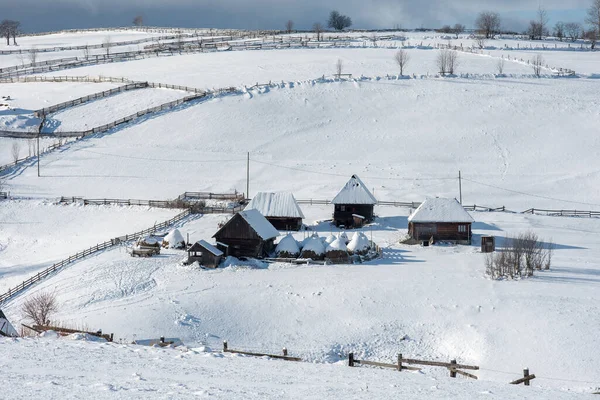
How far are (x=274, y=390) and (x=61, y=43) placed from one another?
146m

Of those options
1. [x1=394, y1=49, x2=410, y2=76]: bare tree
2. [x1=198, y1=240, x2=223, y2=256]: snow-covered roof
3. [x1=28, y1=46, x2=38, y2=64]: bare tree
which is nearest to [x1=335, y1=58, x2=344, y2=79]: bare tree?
[x1=394, y1=49, x2=410, y2=76]: bare tree

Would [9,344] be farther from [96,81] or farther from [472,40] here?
[472,40]

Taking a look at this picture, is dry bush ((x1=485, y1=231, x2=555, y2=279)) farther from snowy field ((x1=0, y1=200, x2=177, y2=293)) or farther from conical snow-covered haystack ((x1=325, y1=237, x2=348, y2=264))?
snowy field ((x1=0, y1=200, x2=177, y2=293))

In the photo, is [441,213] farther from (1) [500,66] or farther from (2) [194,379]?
(1) [500,66]

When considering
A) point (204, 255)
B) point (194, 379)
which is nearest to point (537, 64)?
point (204, 255)

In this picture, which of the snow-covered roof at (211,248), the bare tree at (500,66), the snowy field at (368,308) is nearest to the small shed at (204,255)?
the snow-covered roof at (211,248)

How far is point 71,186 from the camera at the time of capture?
6494 cm

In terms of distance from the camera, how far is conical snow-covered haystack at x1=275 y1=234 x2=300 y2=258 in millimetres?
43000

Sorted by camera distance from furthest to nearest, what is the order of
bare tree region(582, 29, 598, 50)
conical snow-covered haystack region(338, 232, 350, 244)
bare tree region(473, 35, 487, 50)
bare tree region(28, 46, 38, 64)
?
1. bare tree region(582, 29, 598, 50)
2. bare tree region(473, 35, 487, 50)
3. bare tree region(28, 46, 38, 64)
4. conical snow-covered haystack region(338, 232, 350, 244)

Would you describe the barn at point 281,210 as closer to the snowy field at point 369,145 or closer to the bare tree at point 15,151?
the snowy field at point 369,145

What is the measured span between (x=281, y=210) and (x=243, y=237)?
6.85m

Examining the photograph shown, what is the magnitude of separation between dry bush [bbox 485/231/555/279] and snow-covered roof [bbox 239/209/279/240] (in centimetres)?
1318

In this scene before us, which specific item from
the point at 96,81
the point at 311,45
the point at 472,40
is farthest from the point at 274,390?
the point at 472,40

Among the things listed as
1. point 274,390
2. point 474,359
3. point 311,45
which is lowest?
point 474,359
